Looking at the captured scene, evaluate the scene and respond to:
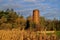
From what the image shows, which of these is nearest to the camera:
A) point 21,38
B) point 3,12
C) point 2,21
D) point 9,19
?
point 21,38

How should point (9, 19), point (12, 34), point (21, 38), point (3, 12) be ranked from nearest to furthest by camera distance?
point (21, 38) < point (12, 34) < point (9, 19) < point (3, 12)

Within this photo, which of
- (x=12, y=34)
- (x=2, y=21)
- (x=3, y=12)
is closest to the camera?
(x=12, y=34)

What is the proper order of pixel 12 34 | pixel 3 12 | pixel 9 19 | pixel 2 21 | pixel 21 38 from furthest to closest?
pixel 3 12, pixel 9 19, pixel 2 21, pixel 12 34, pixel 21 38

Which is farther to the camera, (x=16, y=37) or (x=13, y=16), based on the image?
(x=13, y=16)

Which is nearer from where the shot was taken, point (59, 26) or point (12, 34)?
point (12, 34)

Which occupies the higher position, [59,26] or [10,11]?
[10,11]

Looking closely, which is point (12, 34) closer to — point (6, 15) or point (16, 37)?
point (16, 37)

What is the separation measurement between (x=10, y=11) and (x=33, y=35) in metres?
13.8

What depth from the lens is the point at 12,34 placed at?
7027 mm

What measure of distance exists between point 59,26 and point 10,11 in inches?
210

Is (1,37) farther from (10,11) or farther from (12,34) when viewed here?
(10,11)

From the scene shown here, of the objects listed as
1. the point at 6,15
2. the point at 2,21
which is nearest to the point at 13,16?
the point at 6,15

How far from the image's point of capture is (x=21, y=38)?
6543mm

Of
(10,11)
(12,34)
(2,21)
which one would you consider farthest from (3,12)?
(12,34)
